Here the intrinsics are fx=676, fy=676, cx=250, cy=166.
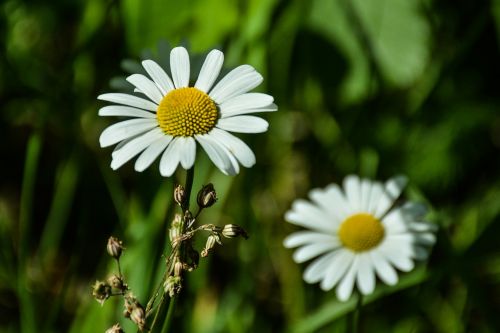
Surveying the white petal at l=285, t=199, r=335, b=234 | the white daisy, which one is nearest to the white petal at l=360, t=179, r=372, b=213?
the white petal at l=285, t=199, r=335, b=234

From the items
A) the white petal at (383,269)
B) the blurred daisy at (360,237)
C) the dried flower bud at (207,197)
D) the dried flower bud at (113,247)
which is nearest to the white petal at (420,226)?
the blurred daisy at (360,237)

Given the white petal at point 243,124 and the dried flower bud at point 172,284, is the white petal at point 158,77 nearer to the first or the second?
the white petal at point 243,124

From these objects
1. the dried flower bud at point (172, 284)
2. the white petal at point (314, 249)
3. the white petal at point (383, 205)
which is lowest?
the dried flower bud at point (172, 284)

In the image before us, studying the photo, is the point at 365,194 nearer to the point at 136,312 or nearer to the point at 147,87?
the point at 147,87

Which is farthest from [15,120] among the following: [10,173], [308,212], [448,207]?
[448,207]

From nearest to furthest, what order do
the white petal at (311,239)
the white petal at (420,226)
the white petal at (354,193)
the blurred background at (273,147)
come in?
1. the white petal at (420,226)
2. the white petal at (311,239)
3. the white petal at (354,193)
4. the blurred background at (273,147)

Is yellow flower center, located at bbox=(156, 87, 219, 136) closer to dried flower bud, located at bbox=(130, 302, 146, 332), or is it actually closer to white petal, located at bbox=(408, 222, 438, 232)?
dried flower bud, located at bbox=(130, 302, 146, 332)

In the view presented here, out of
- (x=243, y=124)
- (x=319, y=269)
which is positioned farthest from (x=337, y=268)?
(x=243, y=124)
